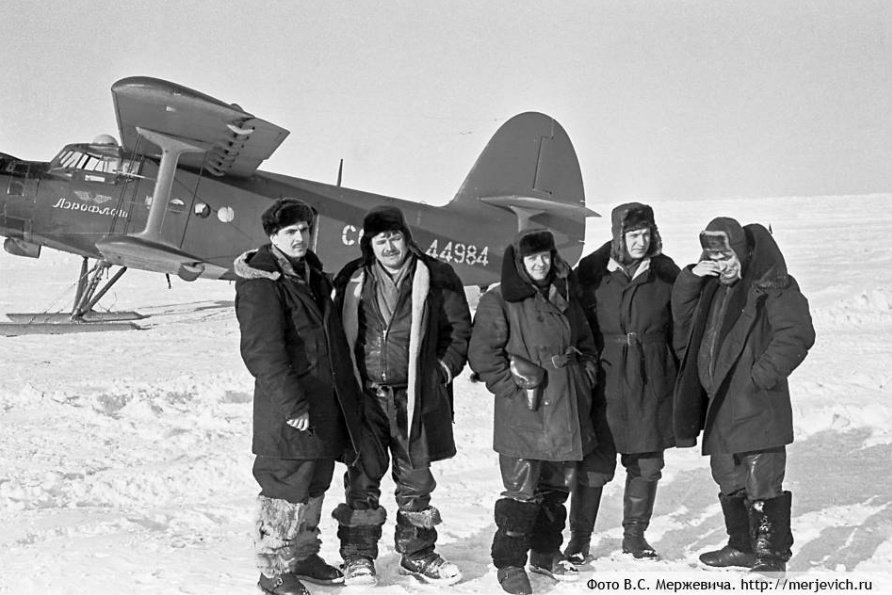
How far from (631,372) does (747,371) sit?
0.52 m

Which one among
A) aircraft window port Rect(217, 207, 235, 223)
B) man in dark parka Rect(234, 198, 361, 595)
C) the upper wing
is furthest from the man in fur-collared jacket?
aircraft window port Rect(217, 207, 235, 223)

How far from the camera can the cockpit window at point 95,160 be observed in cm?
1147

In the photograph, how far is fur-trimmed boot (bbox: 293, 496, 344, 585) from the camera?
3.78m

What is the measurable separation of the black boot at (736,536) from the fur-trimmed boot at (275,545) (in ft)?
6.15

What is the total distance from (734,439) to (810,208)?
4926 centimetres

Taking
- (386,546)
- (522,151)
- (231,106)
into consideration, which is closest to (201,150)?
(231,106)

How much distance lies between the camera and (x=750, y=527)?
12.9 feet

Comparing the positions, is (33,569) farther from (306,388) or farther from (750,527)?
(750,527)

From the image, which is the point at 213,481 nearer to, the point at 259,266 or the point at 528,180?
the point at 259,266

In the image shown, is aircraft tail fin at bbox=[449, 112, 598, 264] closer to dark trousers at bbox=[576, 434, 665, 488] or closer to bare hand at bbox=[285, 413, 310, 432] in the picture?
dark trousers at bbox=[576, 434, 665, 488]

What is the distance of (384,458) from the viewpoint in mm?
3875

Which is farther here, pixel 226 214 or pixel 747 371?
pixel 226 214

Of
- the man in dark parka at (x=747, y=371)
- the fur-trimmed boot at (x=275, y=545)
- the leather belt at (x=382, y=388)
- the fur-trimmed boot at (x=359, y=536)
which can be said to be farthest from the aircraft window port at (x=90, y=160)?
the man in dark parka at (x=747, y=371)

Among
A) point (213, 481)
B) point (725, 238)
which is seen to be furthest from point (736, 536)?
point (213, 481)
